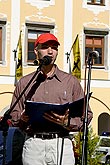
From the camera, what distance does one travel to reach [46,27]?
59.9 ft

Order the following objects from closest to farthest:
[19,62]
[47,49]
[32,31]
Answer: [47,49] < [19,62] < [32,31]

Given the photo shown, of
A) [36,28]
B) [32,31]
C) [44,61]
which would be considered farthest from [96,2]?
[44,61]

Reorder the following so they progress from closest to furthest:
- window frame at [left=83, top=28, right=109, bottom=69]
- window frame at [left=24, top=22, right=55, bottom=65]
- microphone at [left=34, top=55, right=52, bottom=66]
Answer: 1. microphone at [left=34, top=55, right=52, bottom=66]
2. window frame at [left=24, top=22, right=55, bottom=65]
3. window frame at [left=83, top=28, right=109, bottom=69]

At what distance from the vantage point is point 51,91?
3480 millimetres

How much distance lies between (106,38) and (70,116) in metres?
15.8

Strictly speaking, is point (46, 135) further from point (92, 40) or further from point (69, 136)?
point (92, 40)

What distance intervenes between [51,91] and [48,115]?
0.78ft

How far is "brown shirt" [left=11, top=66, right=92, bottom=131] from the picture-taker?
3.46 m

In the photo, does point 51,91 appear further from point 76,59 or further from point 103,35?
point 103,35

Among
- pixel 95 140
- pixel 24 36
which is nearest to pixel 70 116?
pixel 95 140

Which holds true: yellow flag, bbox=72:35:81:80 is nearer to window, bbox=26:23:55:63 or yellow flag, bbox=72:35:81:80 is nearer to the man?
window, bbox=26:23:55:63

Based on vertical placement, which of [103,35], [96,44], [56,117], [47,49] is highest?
[47,49]

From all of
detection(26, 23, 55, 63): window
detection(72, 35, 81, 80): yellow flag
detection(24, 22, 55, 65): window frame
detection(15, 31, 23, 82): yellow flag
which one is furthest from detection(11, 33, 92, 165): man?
detection(26, 23, 55, 63): window

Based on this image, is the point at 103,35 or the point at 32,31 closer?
the point at 32,31
